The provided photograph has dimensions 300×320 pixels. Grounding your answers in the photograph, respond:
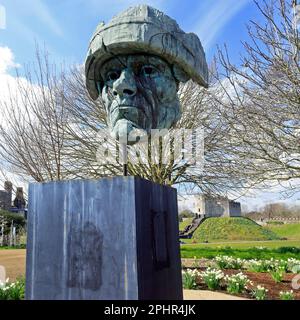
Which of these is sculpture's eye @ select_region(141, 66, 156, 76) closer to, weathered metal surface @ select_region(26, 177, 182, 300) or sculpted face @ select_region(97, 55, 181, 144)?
sculpted face @ select_region(97, 55, 181, 144)

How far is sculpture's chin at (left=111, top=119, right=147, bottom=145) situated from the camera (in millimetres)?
2316

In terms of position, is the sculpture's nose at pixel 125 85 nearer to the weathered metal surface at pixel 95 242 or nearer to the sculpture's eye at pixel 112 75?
the sculpture's eye at pixel 112 75

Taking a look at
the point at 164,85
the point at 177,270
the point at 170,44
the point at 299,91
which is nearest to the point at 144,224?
the point at 177,270

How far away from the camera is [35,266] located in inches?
A: 77.6

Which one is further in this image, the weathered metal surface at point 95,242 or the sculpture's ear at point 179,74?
the sculpture's ear at point 179,74

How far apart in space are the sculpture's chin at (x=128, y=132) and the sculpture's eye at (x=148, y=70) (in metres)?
0.46

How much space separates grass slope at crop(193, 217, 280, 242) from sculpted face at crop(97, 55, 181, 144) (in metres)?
23.8

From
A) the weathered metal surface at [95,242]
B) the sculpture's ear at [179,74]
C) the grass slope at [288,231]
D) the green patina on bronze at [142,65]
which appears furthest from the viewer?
the grass slope at [288,231]

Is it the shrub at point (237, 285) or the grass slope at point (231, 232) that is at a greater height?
the shrub at point (237, 285)

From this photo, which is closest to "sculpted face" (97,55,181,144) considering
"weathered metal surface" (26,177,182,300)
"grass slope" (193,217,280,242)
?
"weathered metal surface" (26,177,182,300)

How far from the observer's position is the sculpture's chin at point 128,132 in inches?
91.2

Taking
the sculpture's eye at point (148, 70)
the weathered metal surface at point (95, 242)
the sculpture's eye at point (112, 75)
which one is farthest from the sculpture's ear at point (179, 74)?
the weathered metal surface at point (95, 242)

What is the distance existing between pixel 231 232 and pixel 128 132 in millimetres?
26714
